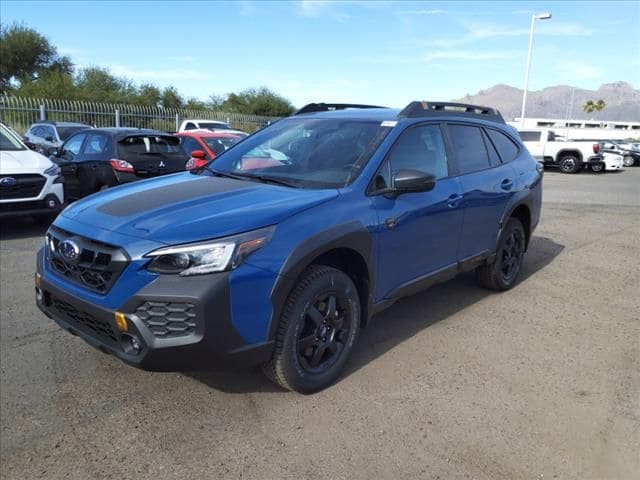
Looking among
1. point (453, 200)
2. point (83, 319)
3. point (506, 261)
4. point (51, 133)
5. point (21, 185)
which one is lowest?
point (506, 261)

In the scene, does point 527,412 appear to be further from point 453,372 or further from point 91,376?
point 91,376

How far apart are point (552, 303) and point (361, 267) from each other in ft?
8.54

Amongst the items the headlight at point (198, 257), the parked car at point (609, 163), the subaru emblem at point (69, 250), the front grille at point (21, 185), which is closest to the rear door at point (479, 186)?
the headlight at point (198, 257)

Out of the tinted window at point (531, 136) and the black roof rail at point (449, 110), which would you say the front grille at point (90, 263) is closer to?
the black roof rail at point (449, 110)

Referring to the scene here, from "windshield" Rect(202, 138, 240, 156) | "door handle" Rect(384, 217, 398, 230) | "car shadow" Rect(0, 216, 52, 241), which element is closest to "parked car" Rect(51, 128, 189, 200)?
"car shadow" Rect(0, 216, 52, 241)

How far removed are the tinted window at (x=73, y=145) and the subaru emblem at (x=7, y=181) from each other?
7.12 feet

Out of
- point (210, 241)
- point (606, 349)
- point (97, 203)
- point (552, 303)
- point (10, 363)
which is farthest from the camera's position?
point (552, 303)

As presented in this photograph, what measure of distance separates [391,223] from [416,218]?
0.30 metres

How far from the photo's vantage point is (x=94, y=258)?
277 cm

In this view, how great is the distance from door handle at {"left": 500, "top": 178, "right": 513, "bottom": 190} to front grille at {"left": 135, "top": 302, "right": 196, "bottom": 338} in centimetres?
338

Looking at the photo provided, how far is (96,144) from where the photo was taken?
8.84 metres

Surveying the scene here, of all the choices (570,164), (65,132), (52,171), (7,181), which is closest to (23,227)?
(52,171)

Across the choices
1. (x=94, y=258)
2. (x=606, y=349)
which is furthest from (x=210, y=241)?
(x=606, y=349)

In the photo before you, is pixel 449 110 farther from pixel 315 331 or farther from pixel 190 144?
pixel 190 144
